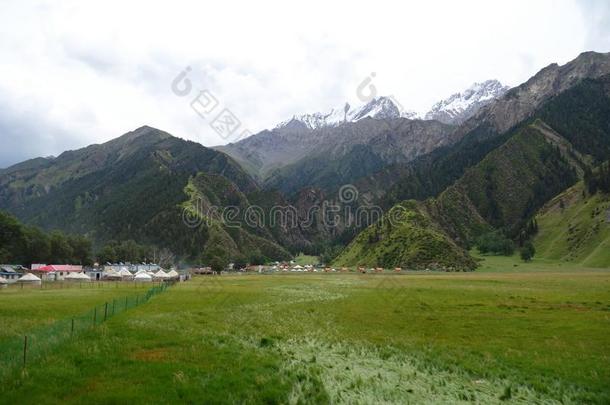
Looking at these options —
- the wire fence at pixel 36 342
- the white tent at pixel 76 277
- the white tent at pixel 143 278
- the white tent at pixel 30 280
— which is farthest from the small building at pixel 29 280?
the wire fence at pixel 36 342

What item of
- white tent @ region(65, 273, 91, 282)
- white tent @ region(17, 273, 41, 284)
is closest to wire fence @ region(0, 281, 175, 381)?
white tent @ region(17, 273, 41, 284)

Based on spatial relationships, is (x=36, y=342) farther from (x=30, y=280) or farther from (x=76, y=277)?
(x=76, y=277)

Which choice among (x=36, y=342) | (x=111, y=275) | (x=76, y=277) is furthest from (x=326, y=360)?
(x=111, y=275)

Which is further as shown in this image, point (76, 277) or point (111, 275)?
point (111, 275)

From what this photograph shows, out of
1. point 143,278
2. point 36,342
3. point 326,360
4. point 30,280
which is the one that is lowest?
point 326,360

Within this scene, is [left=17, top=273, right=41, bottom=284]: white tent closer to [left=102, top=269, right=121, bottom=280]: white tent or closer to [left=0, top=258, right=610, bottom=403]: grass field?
[left=102, top=269, right=121, bottom=280]: white tent

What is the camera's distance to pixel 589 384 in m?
19.1

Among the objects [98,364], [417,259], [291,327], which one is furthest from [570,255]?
[98,364]

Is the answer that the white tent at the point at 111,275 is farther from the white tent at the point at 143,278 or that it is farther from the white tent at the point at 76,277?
the white tent at the point at 143,278

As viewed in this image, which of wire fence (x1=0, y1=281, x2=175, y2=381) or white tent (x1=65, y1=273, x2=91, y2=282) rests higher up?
white tent (x1=65, y1=273, x2=91, y2=282)

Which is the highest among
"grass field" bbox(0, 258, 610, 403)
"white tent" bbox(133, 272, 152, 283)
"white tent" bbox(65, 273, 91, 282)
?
"white tent" bbox(65, 273, 91, 282)

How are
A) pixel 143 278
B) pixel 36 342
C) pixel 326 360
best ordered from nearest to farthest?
pixel 326 360 → pixel 36 342 → pixel 143 278

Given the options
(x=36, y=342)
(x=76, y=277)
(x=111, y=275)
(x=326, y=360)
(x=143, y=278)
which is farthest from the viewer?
(x=111, y=275)

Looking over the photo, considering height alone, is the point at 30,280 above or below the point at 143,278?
above
